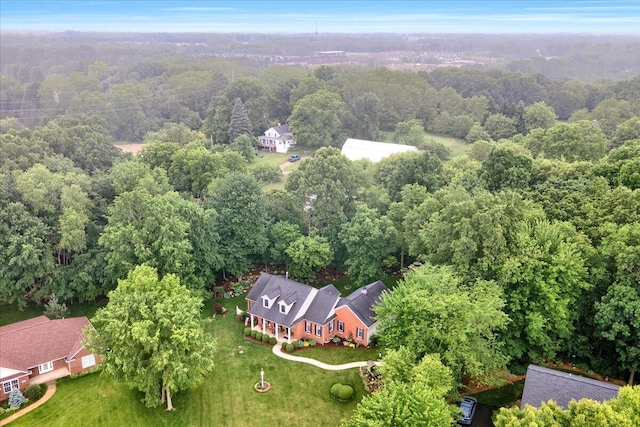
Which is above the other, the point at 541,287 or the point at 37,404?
the point at 541,287

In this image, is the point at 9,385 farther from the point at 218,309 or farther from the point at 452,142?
the point at 452,142

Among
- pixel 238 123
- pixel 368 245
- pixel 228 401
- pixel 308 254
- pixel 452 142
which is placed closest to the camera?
pixel 228 401

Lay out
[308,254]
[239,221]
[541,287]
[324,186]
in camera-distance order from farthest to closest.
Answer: [324,186] → [239,221] → [308,254] → [541,287]

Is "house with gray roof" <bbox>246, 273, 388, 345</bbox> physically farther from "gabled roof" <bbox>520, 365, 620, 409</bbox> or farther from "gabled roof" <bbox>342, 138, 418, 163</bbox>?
"gabled roof" <bbox>342, 138, 418, 163</bbox>

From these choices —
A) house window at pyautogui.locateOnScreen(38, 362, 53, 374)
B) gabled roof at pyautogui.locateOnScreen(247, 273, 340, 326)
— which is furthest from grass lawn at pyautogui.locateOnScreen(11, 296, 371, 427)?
gabled roof at pyautogui.locateOnScreen(247, 273, 340, 326)

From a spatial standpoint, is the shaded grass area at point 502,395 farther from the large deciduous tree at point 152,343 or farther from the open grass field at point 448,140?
the open grass field at point 448,140

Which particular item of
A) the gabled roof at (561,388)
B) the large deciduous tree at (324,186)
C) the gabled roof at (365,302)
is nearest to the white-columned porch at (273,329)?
the gabled roof at (365,302)

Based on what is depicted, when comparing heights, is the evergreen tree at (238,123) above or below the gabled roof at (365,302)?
above

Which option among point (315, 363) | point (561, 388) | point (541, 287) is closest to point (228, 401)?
point (315, 363)
